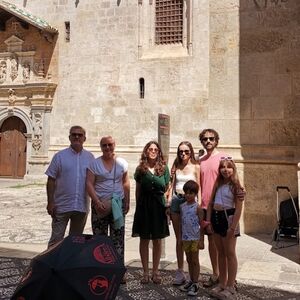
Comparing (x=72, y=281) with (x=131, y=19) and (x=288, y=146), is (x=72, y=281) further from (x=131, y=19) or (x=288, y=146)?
(x=131, y=19)

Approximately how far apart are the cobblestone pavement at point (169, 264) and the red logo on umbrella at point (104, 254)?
2.30 metres

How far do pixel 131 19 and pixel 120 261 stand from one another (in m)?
15.7

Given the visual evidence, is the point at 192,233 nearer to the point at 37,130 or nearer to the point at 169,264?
the point at 169,264

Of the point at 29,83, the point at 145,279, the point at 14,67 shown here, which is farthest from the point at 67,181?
the point at 14,67

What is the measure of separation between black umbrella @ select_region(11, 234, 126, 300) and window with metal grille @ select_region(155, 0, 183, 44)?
1532 centimetres

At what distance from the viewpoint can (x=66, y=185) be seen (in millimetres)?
4625

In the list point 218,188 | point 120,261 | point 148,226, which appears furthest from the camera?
point 148,226

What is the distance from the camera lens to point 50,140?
18.3 metres

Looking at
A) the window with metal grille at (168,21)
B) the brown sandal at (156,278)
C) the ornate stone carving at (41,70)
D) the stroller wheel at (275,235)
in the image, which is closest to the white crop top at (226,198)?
the brown sandal at (156,278)

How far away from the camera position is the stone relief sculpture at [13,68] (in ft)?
62.6

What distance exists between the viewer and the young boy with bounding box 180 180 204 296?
4441mm

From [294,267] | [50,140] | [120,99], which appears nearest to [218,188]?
[294,267]

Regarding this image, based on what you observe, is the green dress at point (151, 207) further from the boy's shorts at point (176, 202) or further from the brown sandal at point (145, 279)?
the brown sandal at point (145, 279)

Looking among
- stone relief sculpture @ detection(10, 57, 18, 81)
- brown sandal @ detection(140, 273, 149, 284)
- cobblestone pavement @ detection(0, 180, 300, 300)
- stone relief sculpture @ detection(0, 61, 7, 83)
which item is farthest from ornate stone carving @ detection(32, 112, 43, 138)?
brown sandal @ detection(140, 273, 149, 284)
